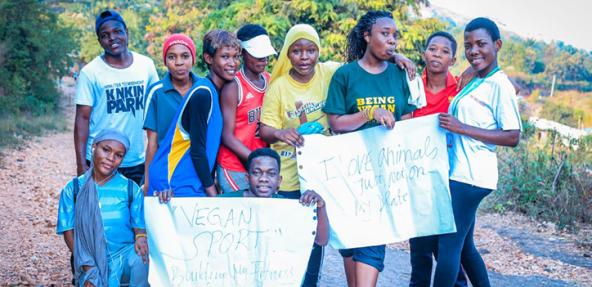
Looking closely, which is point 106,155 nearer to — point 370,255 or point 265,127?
point 265,127

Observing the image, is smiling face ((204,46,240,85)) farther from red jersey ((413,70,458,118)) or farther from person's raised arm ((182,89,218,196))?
red jersey ((413,70,458,118))

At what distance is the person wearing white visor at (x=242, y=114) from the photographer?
156 inches

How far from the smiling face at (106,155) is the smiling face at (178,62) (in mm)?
583

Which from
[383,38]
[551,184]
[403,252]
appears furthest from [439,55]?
[551,184]

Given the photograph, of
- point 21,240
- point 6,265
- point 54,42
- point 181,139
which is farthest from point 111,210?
point 54,42

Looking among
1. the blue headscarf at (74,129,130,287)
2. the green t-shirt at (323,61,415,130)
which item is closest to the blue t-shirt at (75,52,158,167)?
the blue headscarf at (74,129,130,287)

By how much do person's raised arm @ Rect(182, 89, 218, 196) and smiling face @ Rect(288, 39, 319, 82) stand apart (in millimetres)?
625

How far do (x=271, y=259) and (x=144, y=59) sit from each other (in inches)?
75.4

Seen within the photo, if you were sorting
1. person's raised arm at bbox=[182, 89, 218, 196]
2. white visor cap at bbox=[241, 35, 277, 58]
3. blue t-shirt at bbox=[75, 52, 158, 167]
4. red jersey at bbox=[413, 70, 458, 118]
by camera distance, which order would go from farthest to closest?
blue t-shirt at bbox=[75, 52, 158, 167] < red jersey at bbox=[413, 70, 458, 118] < white visor cap at bbox=[241, 35, 277, 58] < person's raised arm at bbox=[182, 89, 218, 196]

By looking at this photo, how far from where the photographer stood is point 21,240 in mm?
Answer: 7285

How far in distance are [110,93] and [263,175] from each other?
1427 mm

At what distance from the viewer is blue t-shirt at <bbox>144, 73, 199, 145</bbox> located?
12.9ft

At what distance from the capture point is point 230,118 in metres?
3.95

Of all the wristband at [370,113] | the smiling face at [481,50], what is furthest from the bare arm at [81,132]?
the smiling face at [481,50]
